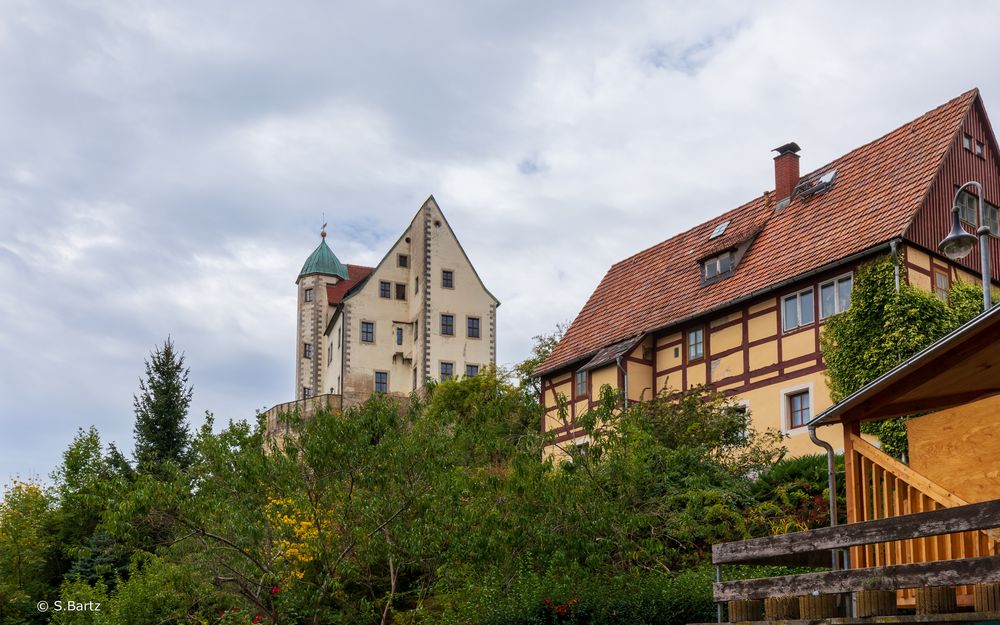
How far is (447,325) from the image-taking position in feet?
186

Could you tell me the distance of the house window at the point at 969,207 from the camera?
26000 mm

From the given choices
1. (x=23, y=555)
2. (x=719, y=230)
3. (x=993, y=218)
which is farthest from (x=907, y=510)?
(x=23, y=555)

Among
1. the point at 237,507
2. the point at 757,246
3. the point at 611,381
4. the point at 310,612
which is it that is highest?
the point at 757,246

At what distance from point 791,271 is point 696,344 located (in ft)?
12.5

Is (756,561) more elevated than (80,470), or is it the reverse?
(80,470)

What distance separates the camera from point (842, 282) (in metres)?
25.8

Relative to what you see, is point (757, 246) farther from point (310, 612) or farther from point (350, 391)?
point (350, 391)

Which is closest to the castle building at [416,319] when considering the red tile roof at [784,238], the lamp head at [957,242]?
the red tile roof at [784,238]

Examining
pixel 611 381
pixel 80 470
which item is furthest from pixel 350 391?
pixel 80 470

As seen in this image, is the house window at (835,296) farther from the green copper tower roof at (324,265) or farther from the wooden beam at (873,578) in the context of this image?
the green copper tower roof at (324,265)

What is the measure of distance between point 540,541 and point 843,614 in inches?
301

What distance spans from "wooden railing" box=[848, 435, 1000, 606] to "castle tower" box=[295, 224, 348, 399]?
57.5 meters

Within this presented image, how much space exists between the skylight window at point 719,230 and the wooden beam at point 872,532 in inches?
903

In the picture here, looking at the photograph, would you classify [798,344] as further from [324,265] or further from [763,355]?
[324,265]
